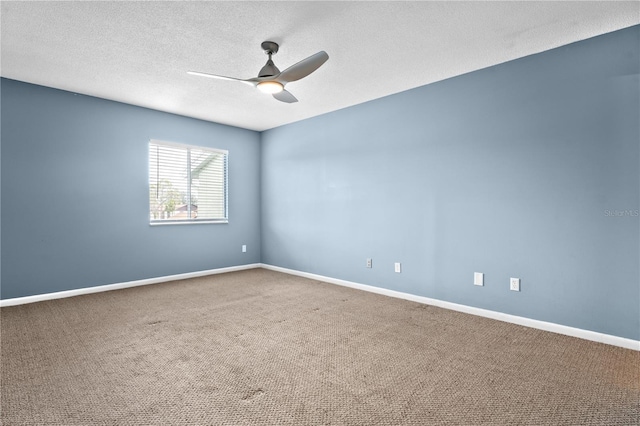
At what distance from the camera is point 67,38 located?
2771 mm

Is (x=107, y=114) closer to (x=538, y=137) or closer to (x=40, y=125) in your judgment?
(x=40, y=125)

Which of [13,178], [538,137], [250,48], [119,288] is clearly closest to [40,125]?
[13,178]

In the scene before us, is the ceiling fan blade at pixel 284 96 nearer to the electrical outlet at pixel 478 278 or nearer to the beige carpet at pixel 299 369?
the beige carpet at pixel 299 369

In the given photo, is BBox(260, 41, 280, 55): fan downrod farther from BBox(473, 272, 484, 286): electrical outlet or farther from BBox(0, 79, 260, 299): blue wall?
BBox(473, 272, 484, 286): electrical outlet

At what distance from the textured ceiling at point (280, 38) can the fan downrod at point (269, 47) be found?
55 mm

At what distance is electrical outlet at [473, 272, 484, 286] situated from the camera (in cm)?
Answer: 342

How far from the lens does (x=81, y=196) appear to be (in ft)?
13.8

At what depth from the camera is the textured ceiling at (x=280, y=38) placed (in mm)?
2375

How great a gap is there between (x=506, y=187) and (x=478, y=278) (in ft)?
3.15

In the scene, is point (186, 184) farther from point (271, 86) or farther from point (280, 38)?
point (280, 38)

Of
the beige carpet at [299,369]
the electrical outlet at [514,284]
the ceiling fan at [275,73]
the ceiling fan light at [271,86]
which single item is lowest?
the beige carpet at [299,369]

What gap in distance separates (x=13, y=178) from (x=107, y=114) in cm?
129

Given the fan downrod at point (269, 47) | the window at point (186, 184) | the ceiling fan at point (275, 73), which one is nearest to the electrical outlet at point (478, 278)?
the ceiling fan at point (275, 73)

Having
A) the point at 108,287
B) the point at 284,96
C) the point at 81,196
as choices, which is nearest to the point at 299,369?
the point at 284,96
